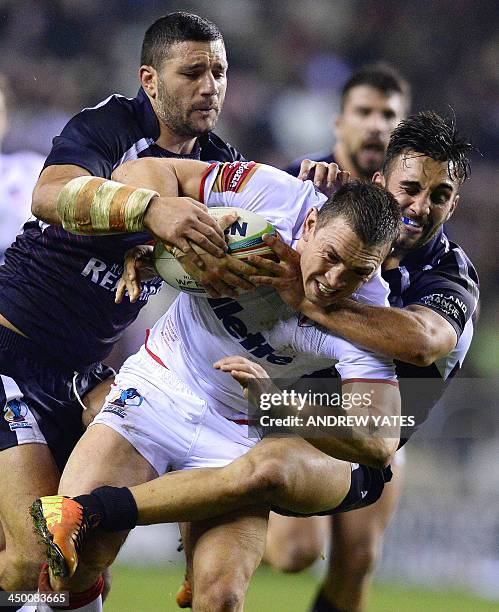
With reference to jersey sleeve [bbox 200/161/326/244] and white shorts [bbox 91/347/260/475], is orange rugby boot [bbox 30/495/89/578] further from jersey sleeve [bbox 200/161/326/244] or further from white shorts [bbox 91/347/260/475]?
jersey sleeve [bbox 200/161/326/244]

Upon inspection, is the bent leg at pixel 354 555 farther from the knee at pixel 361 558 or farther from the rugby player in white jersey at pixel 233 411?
the rugby player in white jersey at pixel 233 411

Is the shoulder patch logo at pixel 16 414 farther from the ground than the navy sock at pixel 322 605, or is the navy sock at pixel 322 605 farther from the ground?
the shoulder patch logo at pixel 16 414

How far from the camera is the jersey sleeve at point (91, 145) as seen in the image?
3707 mm

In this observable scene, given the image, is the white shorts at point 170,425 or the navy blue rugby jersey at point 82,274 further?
the navy blue rugby jersey at point 82,274

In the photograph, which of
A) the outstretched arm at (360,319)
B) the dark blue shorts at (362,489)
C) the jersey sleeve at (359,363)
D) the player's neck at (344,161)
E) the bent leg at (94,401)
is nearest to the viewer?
A: the outstretched arm at (360,319)

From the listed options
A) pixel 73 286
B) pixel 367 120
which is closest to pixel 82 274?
pixel 73 286

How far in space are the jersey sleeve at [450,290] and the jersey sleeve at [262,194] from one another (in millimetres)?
659

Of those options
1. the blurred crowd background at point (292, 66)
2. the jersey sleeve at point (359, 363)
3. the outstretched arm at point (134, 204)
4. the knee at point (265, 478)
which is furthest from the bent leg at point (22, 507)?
the blurred crowd background at point (292, 66)

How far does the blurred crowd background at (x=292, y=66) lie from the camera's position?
8352 millimetres

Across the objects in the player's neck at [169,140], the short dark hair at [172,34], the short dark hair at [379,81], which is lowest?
the player's neck at [169,140]

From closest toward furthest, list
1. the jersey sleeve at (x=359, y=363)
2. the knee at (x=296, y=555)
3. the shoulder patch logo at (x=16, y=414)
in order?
the jersey sleeve at (x=359, y=363), the shoulder patch logo at (x=16, y=414), the knee at (x=296, y=555)

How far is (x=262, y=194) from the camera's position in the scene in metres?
3.41

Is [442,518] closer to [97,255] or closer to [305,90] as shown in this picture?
[97,255]

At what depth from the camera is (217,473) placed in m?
3.46
